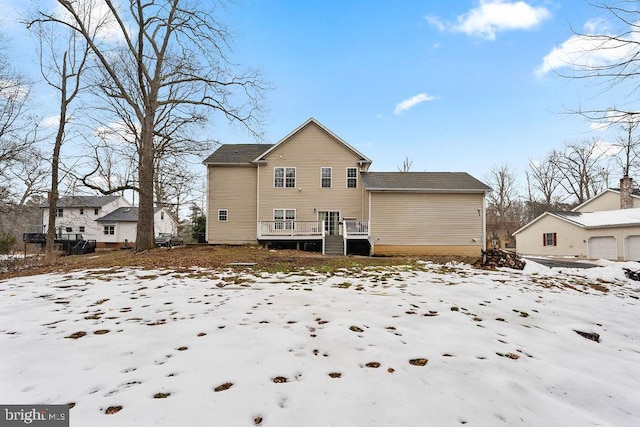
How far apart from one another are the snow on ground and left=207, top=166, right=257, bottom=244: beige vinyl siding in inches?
502

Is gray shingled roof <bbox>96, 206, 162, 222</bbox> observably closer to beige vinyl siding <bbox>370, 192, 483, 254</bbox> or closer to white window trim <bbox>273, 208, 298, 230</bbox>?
white window trim <bbox>273, 208, 298, 230</bbox>

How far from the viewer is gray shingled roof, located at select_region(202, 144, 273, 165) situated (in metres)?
18.4

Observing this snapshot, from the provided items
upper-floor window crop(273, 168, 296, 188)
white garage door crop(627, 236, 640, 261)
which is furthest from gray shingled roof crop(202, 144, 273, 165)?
white garage door crop(627, 236, 640, 261)

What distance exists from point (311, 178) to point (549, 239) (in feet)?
68.5

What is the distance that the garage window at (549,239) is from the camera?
2390 centimetres

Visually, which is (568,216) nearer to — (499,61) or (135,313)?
(499,61)

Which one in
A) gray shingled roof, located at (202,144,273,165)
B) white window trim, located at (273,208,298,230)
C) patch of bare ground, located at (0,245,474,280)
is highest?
gray shingled roof, located at (202,144,273,165)

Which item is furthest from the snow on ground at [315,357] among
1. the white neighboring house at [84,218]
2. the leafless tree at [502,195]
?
the leafless tree at [502,195]

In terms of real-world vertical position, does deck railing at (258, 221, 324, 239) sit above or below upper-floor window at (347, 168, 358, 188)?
below

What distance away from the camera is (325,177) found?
60.2 ft

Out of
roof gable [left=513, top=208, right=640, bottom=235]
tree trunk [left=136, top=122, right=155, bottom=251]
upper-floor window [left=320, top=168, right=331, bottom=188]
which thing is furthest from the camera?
roof gable [left=513, top=208, right=640, bottom=235]

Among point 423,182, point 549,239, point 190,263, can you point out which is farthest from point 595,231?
point 190,263

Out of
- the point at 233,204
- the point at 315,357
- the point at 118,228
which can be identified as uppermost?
the point at 233,204

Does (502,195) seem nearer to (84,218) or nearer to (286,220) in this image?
(286,220)
